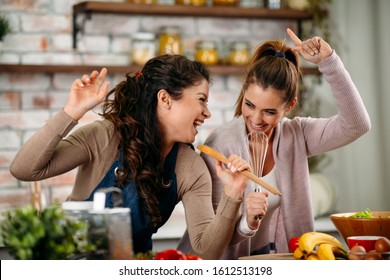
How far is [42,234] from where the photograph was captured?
3.74 ft

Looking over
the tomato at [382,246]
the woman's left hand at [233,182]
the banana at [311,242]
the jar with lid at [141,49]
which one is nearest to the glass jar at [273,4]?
the jar with lid at [141,49]

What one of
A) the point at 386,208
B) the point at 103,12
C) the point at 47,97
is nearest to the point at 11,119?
the point at 47,97

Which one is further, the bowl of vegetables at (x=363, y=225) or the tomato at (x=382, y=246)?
the bowl of vegetables at (x=363, y=225)

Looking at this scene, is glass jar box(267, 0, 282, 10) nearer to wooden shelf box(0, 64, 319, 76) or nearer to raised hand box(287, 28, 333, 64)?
wooden shelf box(0, 64, 319, 76)

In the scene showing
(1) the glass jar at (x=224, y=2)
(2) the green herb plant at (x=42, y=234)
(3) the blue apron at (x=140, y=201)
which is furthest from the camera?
(1) the glass jar at (x=224, y=2)

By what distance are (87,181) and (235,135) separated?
447 mm

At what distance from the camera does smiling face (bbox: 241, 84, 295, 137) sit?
182 cm

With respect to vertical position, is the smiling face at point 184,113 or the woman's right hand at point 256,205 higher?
the smiling face at point 184,113

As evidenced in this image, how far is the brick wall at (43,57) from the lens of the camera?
296 centimetres

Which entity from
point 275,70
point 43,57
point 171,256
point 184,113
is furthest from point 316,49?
point 43,57

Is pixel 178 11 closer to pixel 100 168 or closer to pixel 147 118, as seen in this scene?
pixel 147 118

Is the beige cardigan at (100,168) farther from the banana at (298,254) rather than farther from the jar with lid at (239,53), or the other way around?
the jar with lid at (239,53)

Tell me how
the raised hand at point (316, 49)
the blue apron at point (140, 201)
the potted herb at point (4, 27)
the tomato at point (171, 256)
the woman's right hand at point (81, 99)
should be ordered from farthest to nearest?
the potted herb at point (4, 27) < the raised hand at point (316, 49) < the blue apron at point (140, 201) < the woman's right hand at point (81, 99) < the tomato at point (171, 256)

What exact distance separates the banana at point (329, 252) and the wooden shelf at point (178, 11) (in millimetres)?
1794
